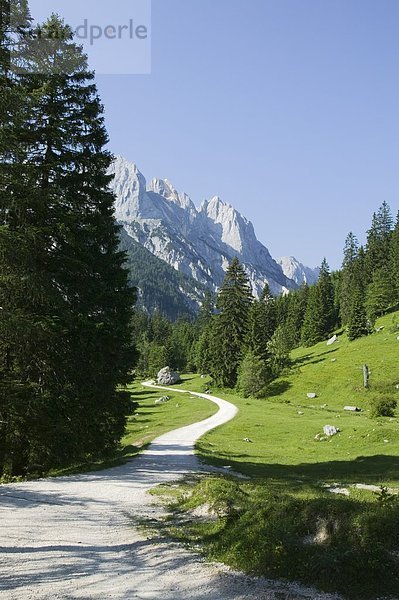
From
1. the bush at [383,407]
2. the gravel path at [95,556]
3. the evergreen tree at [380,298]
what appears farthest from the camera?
the evergreen tree at [380,298]

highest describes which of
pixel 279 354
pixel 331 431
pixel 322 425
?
pixel 279 354

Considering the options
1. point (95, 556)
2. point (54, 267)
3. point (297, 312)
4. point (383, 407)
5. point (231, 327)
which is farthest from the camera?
point (297, 312)

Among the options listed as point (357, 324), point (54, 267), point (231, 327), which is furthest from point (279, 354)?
point (54, 267)

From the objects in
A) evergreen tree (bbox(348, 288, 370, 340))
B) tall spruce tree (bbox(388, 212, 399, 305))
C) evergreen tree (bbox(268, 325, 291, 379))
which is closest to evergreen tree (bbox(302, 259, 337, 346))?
tall spruce tree (bbox(388, 212, 399, 305))

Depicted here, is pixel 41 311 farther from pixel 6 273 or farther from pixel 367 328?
pixel 367 328

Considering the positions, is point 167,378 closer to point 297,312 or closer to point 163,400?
point 163,400

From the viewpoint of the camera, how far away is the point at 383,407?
37219 mm

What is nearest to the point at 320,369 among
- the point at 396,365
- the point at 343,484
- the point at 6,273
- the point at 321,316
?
the point at 396,365

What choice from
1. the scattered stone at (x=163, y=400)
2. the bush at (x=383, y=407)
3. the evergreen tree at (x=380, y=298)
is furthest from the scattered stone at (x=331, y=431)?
the evergreen tree at (x=380, y=298)

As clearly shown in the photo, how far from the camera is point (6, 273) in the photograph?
1634 centimetres

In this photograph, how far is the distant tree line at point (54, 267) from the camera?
53.9ft

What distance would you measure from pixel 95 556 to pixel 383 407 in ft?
111

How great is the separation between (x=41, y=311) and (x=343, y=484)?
13221 millimetres

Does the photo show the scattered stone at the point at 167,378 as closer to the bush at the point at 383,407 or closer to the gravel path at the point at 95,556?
the bush at the point at 383,407
